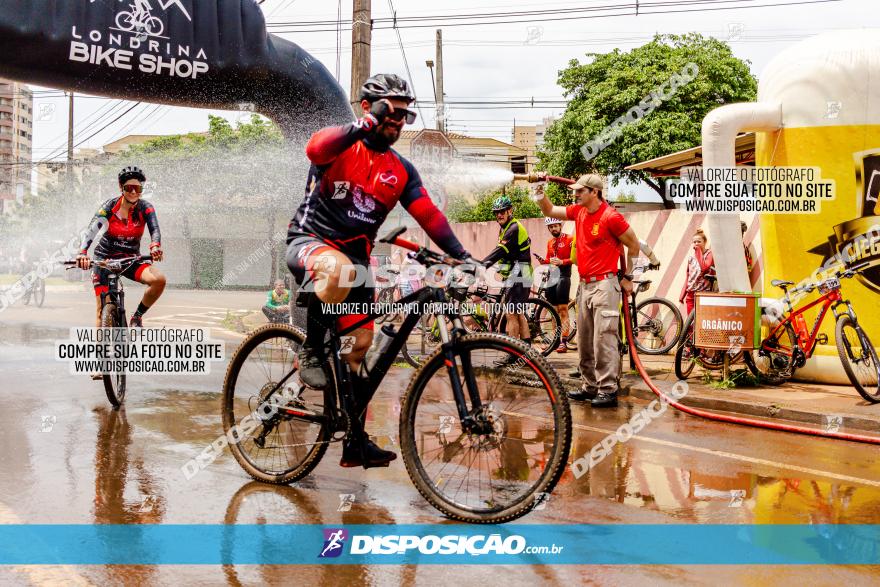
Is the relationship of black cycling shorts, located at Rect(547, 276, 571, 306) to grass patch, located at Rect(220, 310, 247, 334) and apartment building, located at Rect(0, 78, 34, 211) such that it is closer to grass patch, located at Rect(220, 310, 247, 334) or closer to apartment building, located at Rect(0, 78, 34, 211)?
grass patch, located at Rect(220, 310, 247, 334)

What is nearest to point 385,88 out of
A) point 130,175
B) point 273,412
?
point 273,412

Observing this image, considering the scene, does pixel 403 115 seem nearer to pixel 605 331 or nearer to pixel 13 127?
pixel 605 331

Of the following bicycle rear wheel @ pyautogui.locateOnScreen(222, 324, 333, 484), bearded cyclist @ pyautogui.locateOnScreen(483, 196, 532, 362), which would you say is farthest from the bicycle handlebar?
bearded cyclist @ pyautogui.locateOnScreen(483, 196, 532, 362)

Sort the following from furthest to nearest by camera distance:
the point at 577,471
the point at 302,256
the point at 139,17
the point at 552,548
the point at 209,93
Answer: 1. the point at 209,93
2. the point at 139,17
3. the point at 577,471
4. the point at 302,256
5. the point at 552,548

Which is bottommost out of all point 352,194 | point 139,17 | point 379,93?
point 352,194

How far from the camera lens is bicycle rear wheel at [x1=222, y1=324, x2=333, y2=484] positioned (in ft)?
16.7

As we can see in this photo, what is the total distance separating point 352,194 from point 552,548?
2.19 metres

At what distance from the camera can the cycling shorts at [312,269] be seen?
4785 mm

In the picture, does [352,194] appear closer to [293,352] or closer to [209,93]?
[293,352]

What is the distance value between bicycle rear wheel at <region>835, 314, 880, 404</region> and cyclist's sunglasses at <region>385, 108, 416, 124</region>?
5791mm

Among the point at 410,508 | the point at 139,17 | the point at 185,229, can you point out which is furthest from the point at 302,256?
the point at 185,229

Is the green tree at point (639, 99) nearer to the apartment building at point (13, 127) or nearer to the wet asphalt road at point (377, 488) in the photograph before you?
the wet asphalt road at point (377, 488)

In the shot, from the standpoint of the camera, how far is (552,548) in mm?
4074

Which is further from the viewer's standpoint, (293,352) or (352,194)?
(293,352)
